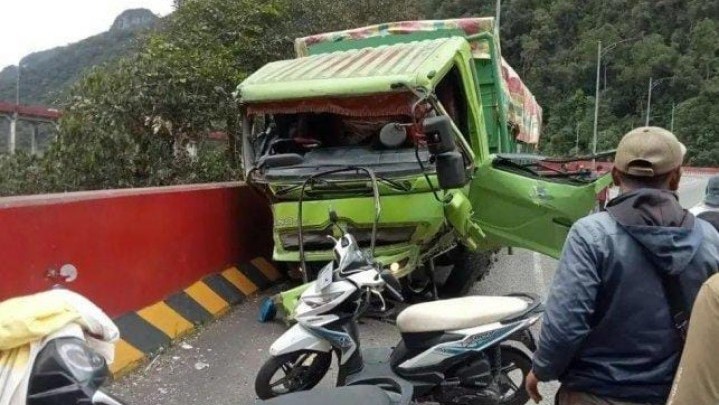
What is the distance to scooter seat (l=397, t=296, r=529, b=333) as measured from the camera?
3.80m

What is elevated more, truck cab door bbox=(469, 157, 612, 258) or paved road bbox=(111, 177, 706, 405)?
truck cab door bbox=(469, 157, 612, 258)

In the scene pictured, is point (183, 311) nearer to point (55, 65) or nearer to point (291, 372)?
point (291, 372)

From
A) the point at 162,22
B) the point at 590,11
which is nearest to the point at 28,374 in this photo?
the point at 162,22

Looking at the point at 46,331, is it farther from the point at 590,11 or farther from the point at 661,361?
the point at 590,11

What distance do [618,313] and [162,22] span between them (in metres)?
14.6

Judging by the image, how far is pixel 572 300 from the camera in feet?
7.46

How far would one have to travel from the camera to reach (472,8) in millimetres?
72188

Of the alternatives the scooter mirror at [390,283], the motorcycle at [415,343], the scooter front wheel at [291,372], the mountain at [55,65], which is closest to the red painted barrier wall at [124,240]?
the scooter front wheel at [291,372]

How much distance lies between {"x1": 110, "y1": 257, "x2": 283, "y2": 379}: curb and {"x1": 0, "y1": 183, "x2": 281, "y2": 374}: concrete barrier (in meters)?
0.01

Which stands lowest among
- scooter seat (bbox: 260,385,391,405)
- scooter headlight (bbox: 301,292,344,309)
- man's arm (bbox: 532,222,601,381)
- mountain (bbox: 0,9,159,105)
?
mountain (bbox: 0,9,159,105)

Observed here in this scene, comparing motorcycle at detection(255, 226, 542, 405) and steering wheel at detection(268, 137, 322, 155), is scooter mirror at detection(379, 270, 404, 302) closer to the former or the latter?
motorcycle at detection(255, 226, 542, 405)

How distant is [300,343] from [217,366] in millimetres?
1305

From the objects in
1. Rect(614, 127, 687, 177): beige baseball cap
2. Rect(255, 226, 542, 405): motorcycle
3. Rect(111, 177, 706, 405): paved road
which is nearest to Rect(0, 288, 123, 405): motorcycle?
Rect(614, 127, 687, 177): beige baseball cap

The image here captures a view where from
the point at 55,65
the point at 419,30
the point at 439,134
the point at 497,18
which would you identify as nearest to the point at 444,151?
the point at 439,134
